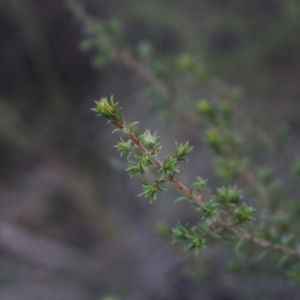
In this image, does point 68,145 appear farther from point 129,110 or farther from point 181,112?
point 181,112

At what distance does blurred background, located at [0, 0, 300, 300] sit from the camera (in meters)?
3.30

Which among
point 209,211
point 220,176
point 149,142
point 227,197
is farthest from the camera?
point 220,176

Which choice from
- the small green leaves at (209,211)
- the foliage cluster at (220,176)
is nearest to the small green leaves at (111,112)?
the foliage cluster at (220,176)

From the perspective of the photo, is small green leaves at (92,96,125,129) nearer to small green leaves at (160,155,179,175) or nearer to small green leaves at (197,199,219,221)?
small green leaves at (160,155,179,175)

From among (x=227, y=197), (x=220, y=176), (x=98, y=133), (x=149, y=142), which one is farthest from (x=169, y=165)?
(x=98, y=133)

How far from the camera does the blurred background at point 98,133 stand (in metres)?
3.30

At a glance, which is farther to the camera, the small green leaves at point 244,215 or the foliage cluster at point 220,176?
the small green leaves at point 244,215

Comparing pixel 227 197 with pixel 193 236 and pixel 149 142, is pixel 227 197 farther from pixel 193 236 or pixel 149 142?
pixel 149 142

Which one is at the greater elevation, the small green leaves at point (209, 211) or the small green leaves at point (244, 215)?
the small green leaves at point (244, 215)

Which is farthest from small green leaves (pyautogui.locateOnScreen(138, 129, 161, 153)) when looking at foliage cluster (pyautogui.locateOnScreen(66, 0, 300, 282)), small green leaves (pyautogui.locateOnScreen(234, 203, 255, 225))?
small green leaves (pyautogui.locateOnScreen(234, 203, 255, 225))

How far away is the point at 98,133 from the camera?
4.09 meters

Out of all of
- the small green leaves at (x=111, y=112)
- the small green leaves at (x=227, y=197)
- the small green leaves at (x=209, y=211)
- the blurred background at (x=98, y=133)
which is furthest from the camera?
the blurred background at (x=98, y=133)

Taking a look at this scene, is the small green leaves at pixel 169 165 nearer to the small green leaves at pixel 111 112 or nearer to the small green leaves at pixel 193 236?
the small green leaves at pixel 111 112

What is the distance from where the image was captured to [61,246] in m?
3.70
